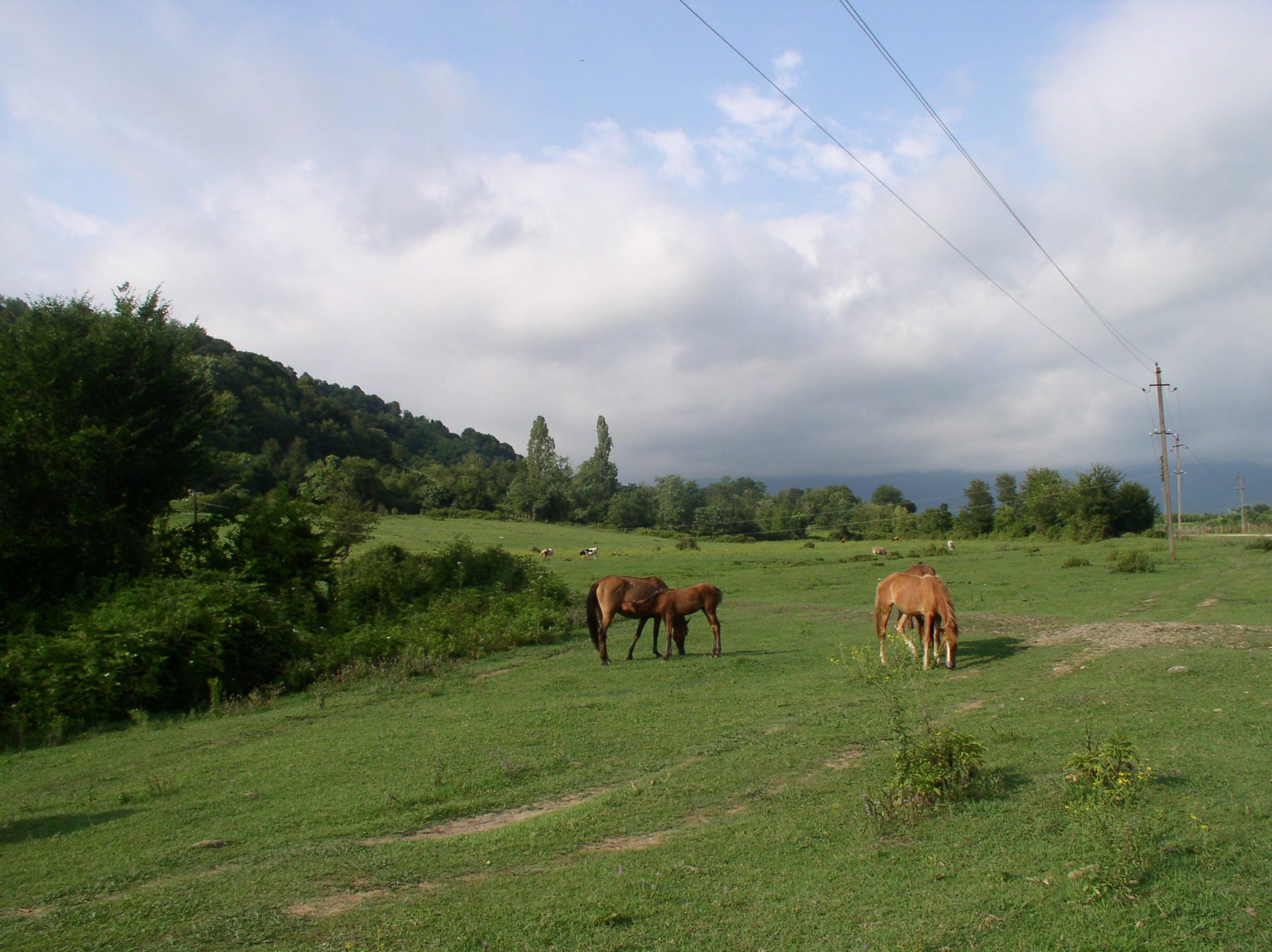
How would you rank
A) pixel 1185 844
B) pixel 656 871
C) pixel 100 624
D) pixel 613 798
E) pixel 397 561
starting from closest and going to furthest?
pixel 1185 844 → pixel 656 871 → pixel 613 798 → pixel 100 624 → pixel 397 561

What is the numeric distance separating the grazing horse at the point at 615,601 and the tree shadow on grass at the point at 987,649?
224 inches

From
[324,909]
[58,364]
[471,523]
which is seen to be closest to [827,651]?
[324,909]

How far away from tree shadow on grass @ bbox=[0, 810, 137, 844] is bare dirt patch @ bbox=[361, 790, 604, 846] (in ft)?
10.2

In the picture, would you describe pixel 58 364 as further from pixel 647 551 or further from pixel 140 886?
pixel 647 551

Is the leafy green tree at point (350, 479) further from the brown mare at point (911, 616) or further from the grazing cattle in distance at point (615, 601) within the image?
the brown mare at point (911, 616)

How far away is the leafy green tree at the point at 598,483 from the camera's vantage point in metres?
102

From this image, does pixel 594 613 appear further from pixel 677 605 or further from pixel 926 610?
pixel 926 610

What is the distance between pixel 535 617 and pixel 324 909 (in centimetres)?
1677

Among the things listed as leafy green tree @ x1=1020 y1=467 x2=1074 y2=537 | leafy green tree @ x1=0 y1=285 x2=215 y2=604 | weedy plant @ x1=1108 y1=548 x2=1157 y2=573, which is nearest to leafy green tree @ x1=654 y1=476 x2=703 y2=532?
leafy green tree @ x1=1020 y1=467 x2=1074 y2=537

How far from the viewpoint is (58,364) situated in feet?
63.3

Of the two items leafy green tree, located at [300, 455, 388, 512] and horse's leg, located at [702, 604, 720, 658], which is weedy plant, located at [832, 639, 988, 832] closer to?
horse's leg, located at [702, 604, 720, 658]

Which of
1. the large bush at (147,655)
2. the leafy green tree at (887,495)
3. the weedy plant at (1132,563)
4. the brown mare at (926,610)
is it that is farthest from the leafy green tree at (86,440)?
the leafy green tree at (887,495)

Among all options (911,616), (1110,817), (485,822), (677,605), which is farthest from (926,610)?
(485,822)

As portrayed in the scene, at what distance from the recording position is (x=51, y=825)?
7.25 m
